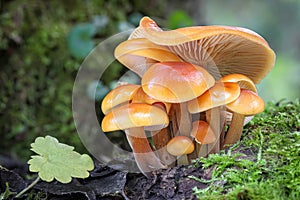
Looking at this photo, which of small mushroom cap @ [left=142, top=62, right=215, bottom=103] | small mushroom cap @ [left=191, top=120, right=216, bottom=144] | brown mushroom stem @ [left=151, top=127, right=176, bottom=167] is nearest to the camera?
small mushroom cap @ [left=142, top=62, right=215, bottom=103]

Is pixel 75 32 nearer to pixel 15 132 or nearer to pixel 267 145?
pixel 15 132

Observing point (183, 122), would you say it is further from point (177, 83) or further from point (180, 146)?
point (177, 83)

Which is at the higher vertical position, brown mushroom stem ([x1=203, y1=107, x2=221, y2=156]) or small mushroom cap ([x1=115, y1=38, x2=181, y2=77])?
small mushroom cap ([x1=115, y1=38, x2=181, y2=77])

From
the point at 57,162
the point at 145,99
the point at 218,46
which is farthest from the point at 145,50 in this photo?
the point at 57,162

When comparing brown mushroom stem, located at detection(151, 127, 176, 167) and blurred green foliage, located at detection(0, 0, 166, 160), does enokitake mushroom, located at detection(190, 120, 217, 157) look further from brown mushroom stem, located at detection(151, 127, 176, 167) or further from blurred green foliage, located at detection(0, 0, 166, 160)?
blurred green foliage, located at detection(0, 0, 166, 160)

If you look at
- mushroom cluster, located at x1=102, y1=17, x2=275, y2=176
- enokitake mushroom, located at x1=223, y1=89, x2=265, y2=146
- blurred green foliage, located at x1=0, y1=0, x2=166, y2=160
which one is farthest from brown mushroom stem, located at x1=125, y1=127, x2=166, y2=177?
blurred green foliage, located at x1=0, y1=0, x2=166, y2=160

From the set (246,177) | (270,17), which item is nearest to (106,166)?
(246,177)

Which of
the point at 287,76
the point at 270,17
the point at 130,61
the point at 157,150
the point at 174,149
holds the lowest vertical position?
the point at 287,76
